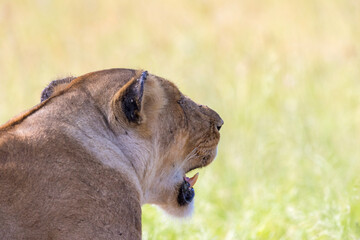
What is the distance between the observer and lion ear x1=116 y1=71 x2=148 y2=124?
2.69 m

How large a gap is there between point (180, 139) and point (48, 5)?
7.45m

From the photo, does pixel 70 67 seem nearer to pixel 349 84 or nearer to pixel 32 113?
pixel 349 84

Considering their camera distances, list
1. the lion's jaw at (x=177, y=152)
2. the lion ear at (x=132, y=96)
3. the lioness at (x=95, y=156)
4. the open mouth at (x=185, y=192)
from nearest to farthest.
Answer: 1. the lioness at (x=95, y=156)
2. the lion ear at (x=132, y=96)
3. the lion's jaw at (x=177, y=152)
4. the open mouth at (x=185, y=192)

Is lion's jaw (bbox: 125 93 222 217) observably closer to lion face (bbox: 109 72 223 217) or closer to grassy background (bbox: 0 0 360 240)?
lion face (bbox: 109 72 223 217)

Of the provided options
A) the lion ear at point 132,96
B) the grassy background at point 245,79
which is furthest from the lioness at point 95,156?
the grassy background at point 245,79

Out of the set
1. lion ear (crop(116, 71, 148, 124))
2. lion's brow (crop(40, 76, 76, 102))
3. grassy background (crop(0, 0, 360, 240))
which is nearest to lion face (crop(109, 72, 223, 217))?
lion ear (crop(116, 71, 148, 124))

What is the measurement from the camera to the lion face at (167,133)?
276 centimetres

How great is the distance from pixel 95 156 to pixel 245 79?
4754mm

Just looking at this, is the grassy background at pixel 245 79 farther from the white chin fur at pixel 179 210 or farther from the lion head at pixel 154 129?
the lion head at pixel 154 129

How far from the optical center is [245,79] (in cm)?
730

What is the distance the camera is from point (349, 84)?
6.91m

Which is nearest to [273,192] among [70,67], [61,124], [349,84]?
[349,84]

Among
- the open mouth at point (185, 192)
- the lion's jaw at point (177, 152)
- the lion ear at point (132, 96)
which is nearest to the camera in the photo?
the lion ear at point (132, 96)

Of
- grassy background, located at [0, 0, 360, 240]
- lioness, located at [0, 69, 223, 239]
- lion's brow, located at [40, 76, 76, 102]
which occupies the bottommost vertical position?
lioness, located at [0, 69, 223, 239]
